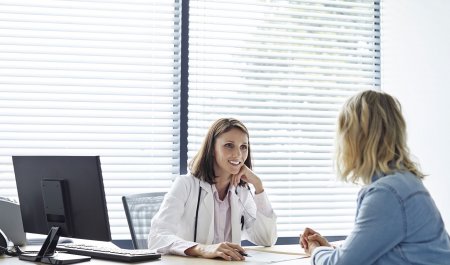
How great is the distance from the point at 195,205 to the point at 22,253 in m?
0.90

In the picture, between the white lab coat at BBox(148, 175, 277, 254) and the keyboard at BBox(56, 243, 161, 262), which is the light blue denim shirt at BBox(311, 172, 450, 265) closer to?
the keyboard at BBox(56, 243, 161, 262)

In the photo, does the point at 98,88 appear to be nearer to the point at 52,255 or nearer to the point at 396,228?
the point at 52,255

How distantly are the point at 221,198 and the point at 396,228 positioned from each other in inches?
58.6

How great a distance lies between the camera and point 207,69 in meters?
4.11

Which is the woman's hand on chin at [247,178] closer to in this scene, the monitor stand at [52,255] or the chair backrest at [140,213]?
the chair backrest at [140,213]

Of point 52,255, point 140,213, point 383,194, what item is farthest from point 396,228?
point 140,213

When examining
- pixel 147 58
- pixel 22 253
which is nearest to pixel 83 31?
pixel 147 58

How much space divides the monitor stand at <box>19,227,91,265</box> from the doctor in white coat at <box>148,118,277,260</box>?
57 cm

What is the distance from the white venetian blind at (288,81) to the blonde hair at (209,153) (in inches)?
29.8

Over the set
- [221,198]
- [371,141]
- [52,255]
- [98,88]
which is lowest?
[52,255]

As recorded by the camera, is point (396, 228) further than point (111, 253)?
No

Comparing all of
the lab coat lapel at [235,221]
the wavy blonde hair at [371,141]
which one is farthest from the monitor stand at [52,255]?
the wavy blonde hair at [371,141]

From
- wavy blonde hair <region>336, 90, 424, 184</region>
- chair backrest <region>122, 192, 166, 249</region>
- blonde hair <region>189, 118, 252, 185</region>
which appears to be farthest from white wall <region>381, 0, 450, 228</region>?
wavy blonde hair <region>336, 90, 424, 184</region>

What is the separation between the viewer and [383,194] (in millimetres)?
1928
